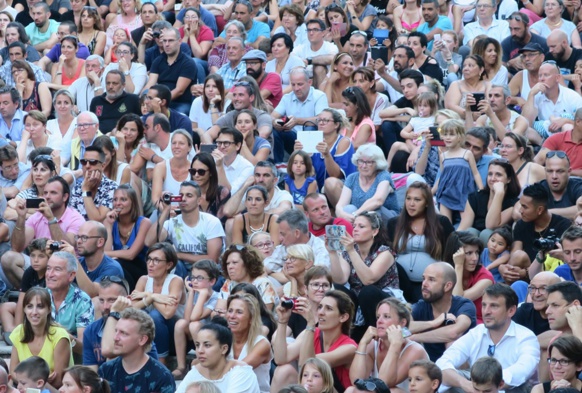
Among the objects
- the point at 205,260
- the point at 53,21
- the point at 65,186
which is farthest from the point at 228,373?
the point at 53,21

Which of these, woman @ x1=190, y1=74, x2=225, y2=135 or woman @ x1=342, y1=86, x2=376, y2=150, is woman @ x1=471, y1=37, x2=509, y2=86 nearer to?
woman @ x1=342, y1=86, x2=376, y2=150

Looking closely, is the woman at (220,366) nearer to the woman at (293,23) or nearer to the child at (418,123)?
the child at (418,123)

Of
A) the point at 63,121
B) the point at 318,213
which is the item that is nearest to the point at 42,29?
the point at 63,121

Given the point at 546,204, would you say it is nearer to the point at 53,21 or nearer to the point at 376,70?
the point at 376,70

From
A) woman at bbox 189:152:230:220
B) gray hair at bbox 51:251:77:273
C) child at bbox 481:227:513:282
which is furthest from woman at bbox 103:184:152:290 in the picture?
child at bbox 481:227:513:282

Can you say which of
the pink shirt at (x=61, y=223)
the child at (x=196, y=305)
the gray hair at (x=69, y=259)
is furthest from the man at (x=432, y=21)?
the gray hair at (x=69, y=259)

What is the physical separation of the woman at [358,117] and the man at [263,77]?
3.92 ft

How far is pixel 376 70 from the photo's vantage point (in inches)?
549

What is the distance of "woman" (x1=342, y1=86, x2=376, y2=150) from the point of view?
12570 mm

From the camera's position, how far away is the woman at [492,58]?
537 inches

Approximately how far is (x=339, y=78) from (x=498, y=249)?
3.71 metres

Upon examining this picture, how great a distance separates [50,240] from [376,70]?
4708 mm

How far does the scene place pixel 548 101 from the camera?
43.1 ft

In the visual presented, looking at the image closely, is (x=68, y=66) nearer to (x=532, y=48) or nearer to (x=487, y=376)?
(x=532, y=48)
